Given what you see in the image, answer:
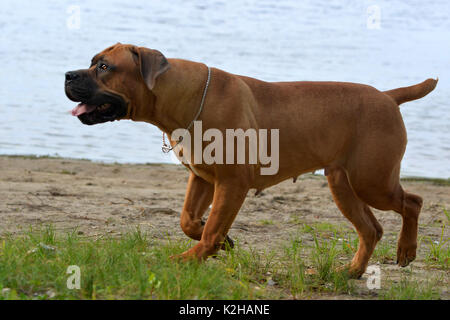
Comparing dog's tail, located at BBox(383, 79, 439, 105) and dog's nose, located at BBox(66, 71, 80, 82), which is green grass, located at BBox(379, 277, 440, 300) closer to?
dog's tail, located at BBox(383, 79, 439, 105)

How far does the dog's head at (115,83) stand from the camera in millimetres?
4688

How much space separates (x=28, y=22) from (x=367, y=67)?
32.4 ft

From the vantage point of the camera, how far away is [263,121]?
509 centimetres

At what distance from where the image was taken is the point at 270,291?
4484 millimetres

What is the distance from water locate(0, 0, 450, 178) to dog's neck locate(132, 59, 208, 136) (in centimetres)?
531

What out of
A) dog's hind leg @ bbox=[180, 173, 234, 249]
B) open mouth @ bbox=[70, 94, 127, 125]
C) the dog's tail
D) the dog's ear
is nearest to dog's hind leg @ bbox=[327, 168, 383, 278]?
the dog's tail

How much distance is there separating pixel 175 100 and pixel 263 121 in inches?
26.4

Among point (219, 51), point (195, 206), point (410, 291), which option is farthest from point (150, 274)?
point (219, 51)

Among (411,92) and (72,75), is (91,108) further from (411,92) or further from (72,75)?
(411,92)

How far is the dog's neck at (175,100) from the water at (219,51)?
5.31 meters

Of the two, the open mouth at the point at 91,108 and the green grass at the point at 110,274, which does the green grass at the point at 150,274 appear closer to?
the green grass at the point at 110,274

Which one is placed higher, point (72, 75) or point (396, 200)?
point (72, 75)
